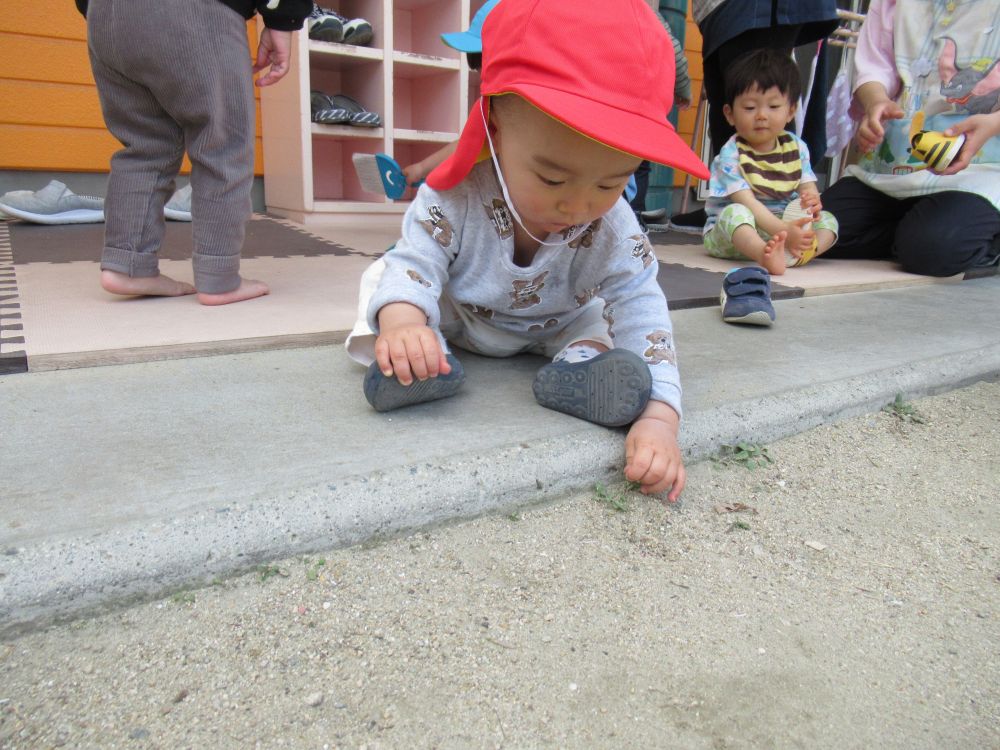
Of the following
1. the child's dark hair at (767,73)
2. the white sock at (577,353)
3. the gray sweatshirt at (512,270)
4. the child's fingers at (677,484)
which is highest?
the child's dark hair at (767,73)

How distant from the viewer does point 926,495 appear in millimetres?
901

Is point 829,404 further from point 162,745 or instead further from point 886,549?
point 162,745

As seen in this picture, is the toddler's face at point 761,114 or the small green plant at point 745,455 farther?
the toddler's face at point 761,114

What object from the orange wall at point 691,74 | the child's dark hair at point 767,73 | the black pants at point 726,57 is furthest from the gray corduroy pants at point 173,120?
the orange wall at point 691,74

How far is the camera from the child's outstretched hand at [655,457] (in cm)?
81

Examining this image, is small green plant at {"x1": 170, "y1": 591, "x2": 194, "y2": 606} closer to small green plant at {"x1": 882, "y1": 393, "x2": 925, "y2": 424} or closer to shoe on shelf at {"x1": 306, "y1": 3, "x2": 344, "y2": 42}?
small green plant at {"x1": 882, "y1": 393, "x2": 925, "y2": 424}

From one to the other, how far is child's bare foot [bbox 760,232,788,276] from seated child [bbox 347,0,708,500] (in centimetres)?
109

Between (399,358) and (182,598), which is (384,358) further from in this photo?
(182,598)

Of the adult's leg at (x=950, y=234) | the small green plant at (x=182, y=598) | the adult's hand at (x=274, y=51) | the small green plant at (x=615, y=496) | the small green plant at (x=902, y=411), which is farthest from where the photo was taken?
the adult's leg at (x=950, y=234)

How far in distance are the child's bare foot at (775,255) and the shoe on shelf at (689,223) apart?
109 cm

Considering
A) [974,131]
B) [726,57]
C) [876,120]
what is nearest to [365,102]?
[726,57]

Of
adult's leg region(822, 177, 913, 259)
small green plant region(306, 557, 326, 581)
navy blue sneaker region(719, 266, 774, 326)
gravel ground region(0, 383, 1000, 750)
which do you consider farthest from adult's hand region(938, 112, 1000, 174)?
small green plant region(306, 557, 326, 581)

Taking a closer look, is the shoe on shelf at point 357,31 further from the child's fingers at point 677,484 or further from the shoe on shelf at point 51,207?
the child's fingers at point 677,484

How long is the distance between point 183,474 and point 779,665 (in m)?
0.58
